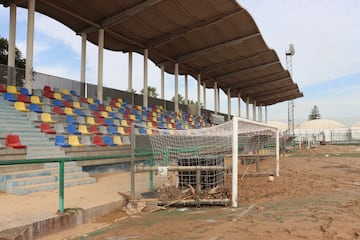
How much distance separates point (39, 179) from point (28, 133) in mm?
2989

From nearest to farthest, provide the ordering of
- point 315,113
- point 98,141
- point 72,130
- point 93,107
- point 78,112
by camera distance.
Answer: point 72,130 → point 98,141 → point 78,112 → point 93,107 → point 315,113

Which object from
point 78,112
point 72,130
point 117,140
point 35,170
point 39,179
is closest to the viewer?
point 39,179

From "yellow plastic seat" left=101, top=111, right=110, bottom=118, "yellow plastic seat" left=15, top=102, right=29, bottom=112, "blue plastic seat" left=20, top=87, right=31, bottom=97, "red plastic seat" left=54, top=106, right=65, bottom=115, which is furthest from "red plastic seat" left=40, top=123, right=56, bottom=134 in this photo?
"yellow plastic seat" left=101, top=111, right=110, bottom=118

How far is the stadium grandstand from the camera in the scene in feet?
34.7

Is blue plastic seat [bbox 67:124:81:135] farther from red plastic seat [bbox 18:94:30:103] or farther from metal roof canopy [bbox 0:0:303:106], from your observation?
metal roof canopy [bbox 0:0:303:106]

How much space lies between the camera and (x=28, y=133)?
1123cm

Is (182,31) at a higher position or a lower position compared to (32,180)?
higher

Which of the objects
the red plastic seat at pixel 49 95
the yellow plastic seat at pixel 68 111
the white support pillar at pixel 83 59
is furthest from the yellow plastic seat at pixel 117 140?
the white support pillar at pixel 83 59

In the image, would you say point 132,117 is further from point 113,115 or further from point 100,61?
point 100,61

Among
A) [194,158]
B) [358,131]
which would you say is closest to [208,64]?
[194,158]

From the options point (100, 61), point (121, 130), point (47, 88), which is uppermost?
point (100, 61)

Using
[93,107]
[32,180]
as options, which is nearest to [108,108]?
[93,107]

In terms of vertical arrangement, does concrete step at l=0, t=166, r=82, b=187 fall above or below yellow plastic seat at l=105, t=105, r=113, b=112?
below

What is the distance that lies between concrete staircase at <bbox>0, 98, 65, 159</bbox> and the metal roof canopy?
629 centimetres
